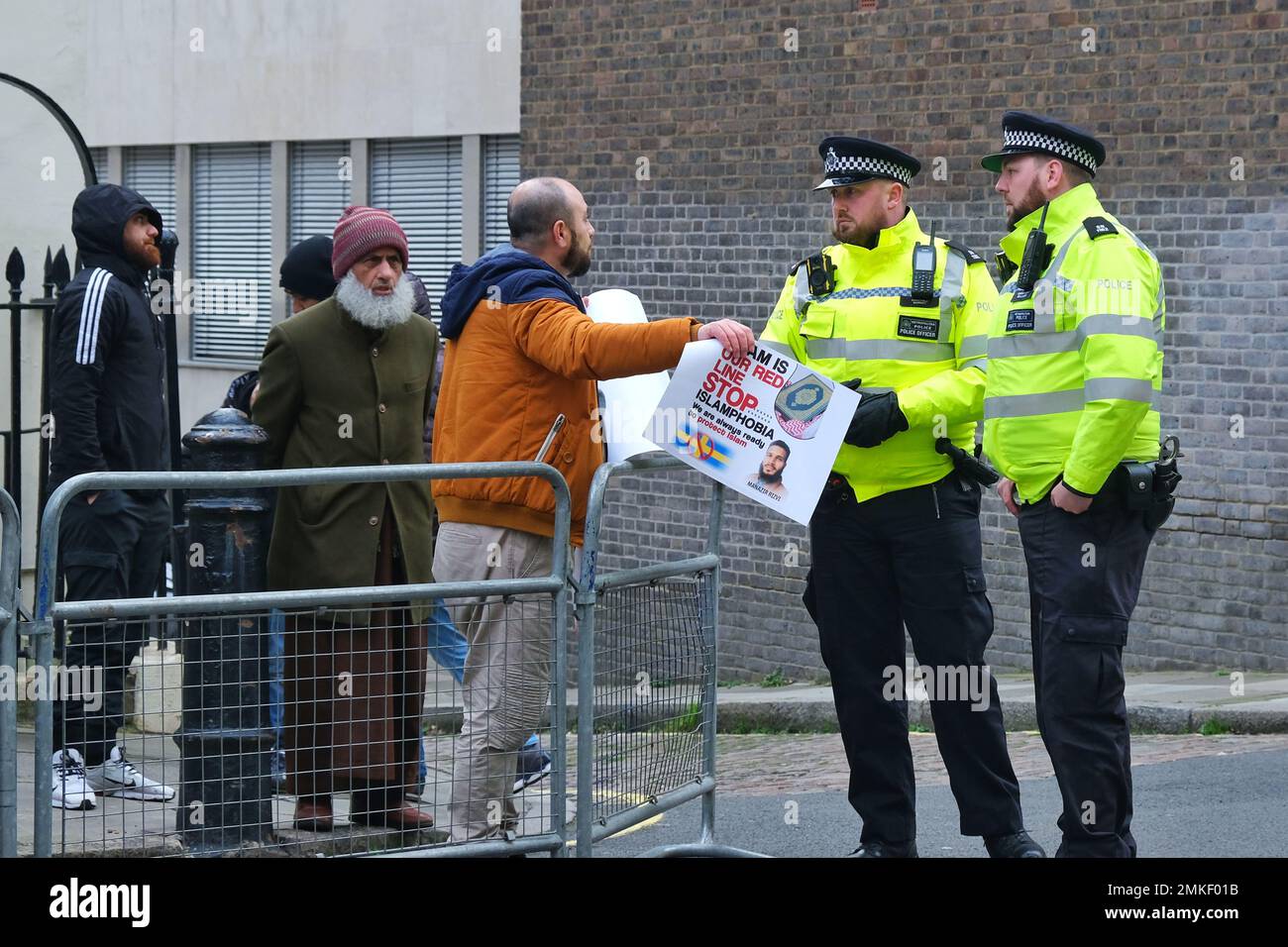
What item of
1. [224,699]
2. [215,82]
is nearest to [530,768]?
[224,699]

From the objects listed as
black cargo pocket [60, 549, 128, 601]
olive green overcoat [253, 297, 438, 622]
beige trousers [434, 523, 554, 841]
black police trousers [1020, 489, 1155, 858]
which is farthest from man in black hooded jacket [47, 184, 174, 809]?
black police trousers [1020, 489, 1155, 858]

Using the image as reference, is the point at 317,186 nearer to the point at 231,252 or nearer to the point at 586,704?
the point at 231,252

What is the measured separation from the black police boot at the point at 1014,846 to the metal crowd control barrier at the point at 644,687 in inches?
33.9

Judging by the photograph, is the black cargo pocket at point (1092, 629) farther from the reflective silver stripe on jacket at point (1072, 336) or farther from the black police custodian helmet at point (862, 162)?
the black police custodian helmet at point (862, 162)

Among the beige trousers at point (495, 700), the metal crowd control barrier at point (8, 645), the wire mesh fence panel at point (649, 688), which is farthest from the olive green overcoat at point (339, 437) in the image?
the metal crowd control barrier at point (8, 645)

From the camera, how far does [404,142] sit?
1614 cm

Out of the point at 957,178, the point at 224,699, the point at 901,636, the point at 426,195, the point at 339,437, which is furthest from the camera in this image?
the point at 426,195

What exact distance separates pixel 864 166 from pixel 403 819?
249cm

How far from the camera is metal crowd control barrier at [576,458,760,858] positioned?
5453mm

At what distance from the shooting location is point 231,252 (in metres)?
18.2

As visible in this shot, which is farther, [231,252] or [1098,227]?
[231,252]

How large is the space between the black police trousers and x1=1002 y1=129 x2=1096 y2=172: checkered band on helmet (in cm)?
103

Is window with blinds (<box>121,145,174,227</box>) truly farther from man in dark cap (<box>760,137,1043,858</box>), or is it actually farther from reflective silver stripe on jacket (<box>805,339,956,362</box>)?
reflective silver stripe on jacket (<box>805,339,956,362</box>)
